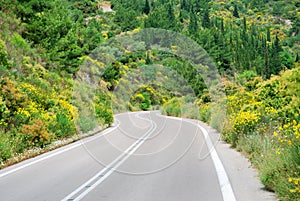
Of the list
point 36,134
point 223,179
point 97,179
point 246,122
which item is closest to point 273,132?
point 246,122

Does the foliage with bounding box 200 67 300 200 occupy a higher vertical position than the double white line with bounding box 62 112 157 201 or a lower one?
higher

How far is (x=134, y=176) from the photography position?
1020 centimetres

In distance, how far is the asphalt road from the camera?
8008 millimetres

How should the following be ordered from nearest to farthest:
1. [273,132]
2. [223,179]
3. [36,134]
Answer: [223,179] → [273,132] → [36,134]

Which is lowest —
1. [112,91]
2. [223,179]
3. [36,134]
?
[223,179]

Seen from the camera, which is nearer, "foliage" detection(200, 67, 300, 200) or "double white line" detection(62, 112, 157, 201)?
"foliage" detection(200, 67, 300, 200)

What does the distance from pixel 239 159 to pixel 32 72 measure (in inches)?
721

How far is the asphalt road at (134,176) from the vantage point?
8.01 metres

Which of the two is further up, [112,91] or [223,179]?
[112,91]

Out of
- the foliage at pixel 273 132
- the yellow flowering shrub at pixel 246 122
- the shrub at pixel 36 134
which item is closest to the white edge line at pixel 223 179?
the foliage at pixel 273 132

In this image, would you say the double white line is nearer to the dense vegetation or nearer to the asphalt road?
the asphalt road

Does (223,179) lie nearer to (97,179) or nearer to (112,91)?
(97,179)

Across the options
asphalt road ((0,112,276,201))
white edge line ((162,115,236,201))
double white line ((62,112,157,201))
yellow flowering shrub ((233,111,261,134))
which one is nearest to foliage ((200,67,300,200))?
yellow flowering shrub ((233,111,261,134))

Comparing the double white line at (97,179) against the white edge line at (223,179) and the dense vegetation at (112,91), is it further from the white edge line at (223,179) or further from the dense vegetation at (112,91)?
the dense vegetation at (112,91)
